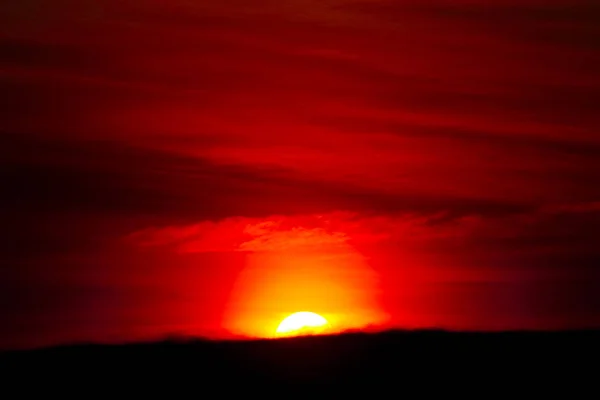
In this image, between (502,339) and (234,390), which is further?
(502,339)

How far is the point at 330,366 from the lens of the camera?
12.8m

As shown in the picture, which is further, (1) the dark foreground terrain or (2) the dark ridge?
(2) the dark ridge

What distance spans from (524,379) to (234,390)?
2.58m

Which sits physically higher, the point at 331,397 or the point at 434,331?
the point at 434,331

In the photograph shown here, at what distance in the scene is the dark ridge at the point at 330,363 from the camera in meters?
12.4

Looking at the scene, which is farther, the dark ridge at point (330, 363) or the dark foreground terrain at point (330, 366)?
the dark ridge at point (330, 363)

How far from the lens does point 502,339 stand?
13297 millimetres

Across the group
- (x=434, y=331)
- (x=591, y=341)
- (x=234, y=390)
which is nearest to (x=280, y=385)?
(x=234, y=390)

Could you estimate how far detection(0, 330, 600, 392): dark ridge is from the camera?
1244cm

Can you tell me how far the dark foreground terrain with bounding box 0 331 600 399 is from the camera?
1233cm

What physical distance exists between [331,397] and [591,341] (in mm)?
2699

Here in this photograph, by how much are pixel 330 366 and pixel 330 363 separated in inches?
2.6

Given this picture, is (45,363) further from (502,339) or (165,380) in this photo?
(502,339)

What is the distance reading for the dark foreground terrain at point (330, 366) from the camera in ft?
40.4
